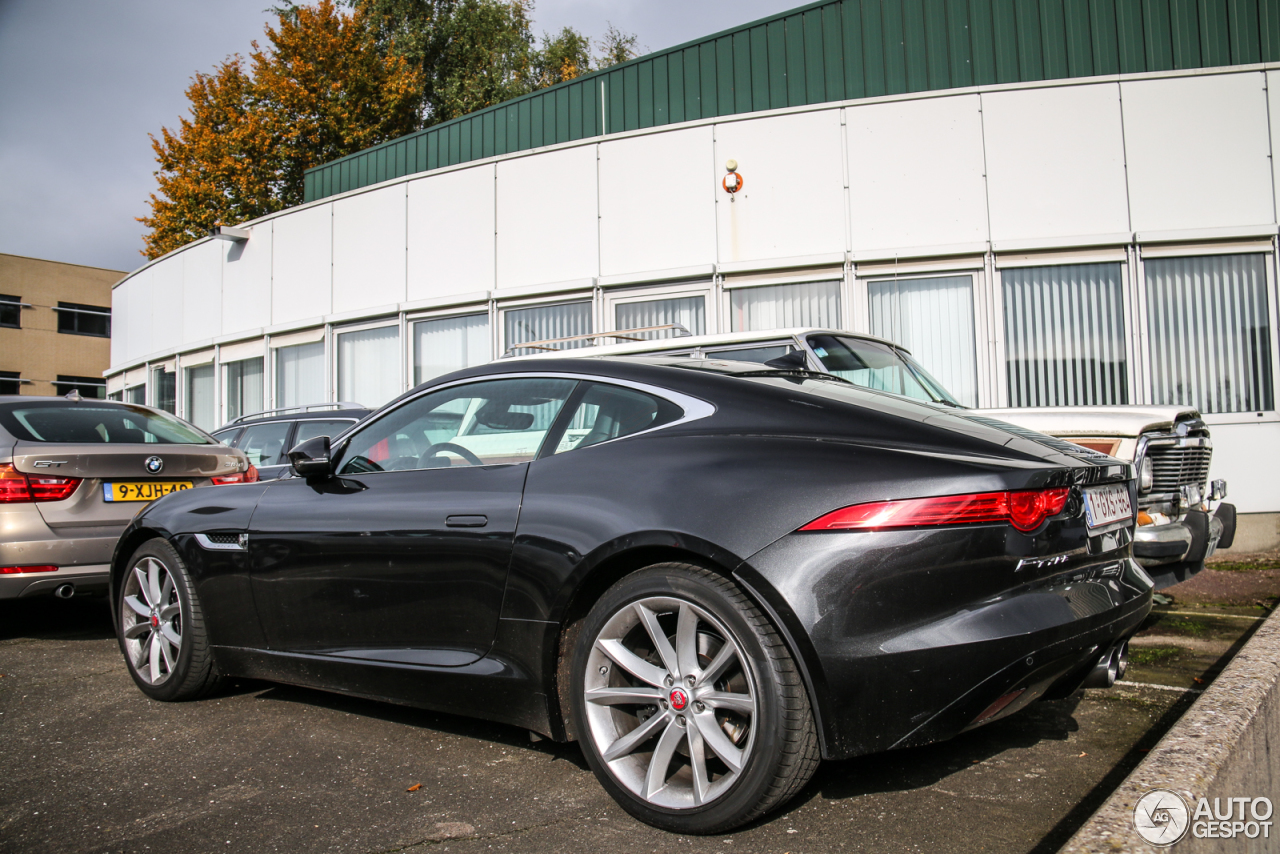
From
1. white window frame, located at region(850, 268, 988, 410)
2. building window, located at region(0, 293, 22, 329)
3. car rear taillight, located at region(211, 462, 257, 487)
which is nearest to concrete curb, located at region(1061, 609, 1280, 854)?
car rear taillight, located at region(211, 462, 257, 487)

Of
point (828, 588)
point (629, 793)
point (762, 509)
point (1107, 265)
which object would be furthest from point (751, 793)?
point (1107, 265)

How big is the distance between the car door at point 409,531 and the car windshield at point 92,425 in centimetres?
272

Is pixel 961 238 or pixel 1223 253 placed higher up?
pixel 961 238

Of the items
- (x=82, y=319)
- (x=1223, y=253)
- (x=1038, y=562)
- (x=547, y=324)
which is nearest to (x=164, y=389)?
(x=547, y=324)

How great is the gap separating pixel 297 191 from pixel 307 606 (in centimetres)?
2709

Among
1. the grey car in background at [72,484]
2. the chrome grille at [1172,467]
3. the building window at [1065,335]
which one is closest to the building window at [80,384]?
the grey car in background at [72,484]

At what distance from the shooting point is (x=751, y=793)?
237cm

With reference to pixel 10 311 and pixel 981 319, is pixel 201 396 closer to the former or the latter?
pixel 981 319

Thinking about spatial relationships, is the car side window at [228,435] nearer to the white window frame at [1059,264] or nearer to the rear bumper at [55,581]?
the rear bumper at [55,581]

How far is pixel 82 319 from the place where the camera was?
127 feet

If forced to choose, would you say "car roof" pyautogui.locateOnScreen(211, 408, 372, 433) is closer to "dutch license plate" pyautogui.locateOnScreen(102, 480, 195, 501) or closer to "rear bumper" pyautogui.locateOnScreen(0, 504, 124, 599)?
"dutch license plate" pyautogui.locateOnScreen(102, 480, 195, 501)

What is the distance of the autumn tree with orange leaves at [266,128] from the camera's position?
26328 mm

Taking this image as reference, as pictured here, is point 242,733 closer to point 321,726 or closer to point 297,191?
point 321,726

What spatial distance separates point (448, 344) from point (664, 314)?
132 inches
